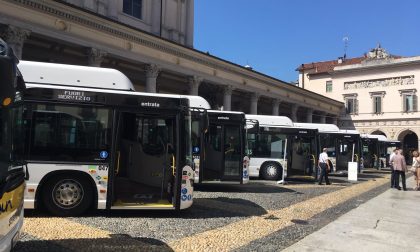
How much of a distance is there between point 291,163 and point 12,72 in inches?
700

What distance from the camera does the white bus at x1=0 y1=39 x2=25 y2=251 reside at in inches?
173

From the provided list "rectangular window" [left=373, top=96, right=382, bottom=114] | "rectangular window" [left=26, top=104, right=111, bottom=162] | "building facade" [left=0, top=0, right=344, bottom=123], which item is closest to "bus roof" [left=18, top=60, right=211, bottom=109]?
"rectangular window" [left=26, top=104, right=111, bottom=162]

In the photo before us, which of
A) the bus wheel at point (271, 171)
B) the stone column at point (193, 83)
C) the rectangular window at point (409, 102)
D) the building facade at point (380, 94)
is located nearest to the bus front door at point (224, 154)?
the bus wheel at point (271, 171)

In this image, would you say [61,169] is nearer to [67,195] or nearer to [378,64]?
[67,195]

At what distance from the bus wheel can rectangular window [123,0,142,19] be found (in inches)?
878

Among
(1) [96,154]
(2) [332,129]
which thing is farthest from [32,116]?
(2) [332,129]

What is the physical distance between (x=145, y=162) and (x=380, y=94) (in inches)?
2314

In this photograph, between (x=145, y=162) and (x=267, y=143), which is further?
(x=267, y=143)

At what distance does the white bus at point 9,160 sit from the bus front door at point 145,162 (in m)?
4.13

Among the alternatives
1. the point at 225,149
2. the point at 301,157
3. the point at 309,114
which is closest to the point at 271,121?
the point at 301,157

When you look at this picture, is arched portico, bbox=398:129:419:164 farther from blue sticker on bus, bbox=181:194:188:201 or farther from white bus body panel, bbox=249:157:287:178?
blue sticker on bus, bbox=181:194:188:201

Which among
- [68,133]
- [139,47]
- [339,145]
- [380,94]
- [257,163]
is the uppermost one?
[380,94]

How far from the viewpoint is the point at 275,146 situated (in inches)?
820

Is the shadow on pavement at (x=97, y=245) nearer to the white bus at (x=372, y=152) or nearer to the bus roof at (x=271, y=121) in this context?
the bus roof at (x=271, y=121)
